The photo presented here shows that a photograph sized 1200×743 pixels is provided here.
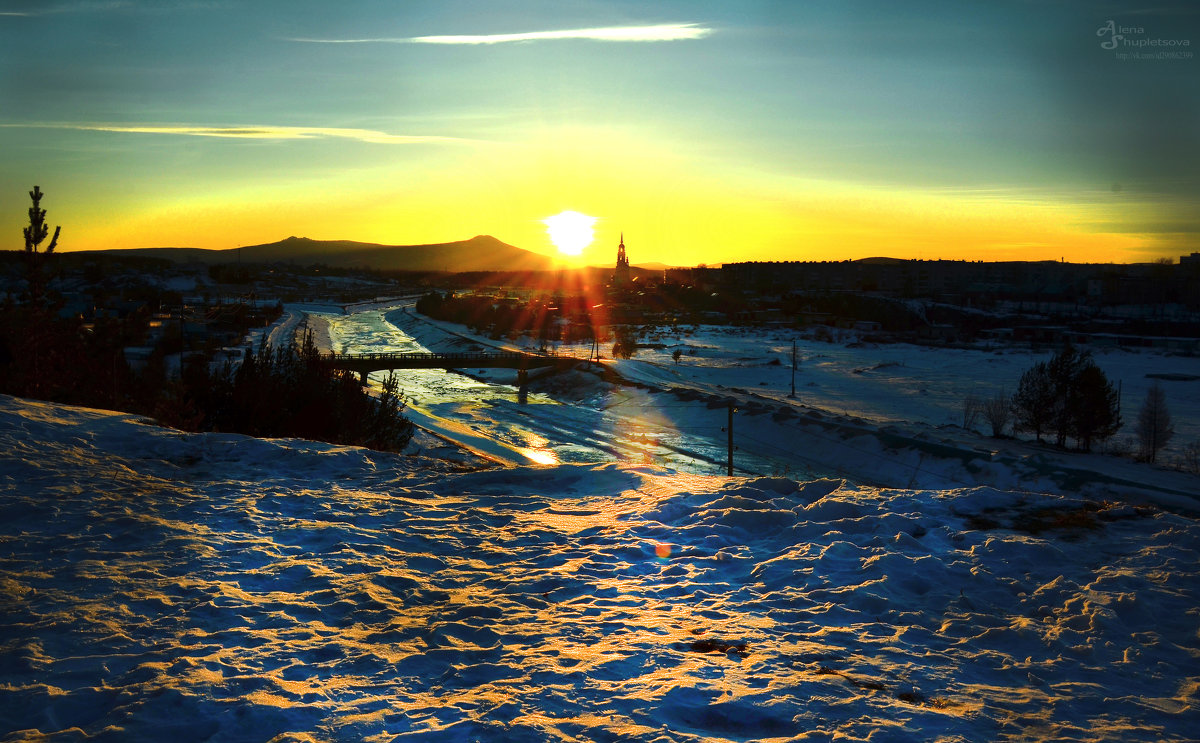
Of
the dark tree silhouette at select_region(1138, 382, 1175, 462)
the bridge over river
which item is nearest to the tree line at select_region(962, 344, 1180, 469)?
the dark tree silhouette at select_region(1138, 382, 1175, 462)

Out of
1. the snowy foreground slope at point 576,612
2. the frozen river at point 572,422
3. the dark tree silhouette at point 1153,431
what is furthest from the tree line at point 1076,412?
the snowy foreground slope at point 576,612

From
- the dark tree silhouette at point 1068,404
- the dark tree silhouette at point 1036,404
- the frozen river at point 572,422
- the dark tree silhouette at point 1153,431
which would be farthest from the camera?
the dark tree silhouette at point 1036,404

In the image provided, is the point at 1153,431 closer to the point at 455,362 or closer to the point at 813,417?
the point at 813,417

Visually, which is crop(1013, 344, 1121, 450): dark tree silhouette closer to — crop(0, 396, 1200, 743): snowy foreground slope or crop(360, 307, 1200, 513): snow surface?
crop(360, 307, 1200, 513): snow surface

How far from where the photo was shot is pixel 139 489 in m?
7.71

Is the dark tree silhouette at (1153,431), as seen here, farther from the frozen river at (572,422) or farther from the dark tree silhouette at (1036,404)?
the frozen river at (572,422)

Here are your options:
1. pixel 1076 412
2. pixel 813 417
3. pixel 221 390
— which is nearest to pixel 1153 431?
pixel 1076 412

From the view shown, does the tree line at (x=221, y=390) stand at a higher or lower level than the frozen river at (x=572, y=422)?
higher

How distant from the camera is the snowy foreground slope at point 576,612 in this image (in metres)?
4.00

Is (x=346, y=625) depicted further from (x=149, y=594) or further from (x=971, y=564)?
(x=971, y=564)

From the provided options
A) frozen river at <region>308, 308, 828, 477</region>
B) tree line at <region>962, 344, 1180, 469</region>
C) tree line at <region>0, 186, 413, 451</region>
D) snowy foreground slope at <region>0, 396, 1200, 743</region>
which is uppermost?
tree line at <region>0, 186, 413, 451</region>

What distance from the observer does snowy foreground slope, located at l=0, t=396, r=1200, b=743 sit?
3996 millimetres

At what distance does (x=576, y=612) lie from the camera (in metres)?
5.45

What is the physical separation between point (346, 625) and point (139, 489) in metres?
4.00
